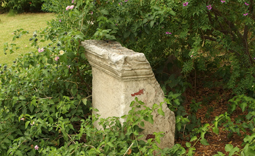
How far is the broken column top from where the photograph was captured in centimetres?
226

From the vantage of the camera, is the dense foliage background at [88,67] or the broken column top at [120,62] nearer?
the broken column top at [120,62]

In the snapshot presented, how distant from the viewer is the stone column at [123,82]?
90.4 inches

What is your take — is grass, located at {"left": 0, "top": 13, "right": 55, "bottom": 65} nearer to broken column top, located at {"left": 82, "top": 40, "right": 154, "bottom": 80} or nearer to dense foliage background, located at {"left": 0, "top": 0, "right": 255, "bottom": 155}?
dense foliage background, located at {"left": 0, "top": 0, "right": 255, "bottom": 155}

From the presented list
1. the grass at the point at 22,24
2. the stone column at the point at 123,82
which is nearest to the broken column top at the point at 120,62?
the stone column at the point at 123,82

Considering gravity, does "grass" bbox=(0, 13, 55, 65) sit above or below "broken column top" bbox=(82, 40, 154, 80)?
below

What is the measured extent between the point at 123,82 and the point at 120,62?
0.65 ft

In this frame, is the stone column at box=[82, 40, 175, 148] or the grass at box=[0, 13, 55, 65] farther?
the grass at box=[0, 13, 55, 65]

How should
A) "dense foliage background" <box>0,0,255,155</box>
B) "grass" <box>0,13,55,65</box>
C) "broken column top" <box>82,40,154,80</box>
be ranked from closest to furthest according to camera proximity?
"broken column top" <box>82,40,154,80</box>
"dense foliage background" <box>0,0,255,155</box>
"grass" <box>0,13,55,65</box>

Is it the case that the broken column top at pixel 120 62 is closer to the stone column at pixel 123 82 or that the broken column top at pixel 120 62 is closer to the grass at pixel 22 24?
the stone column at pixel 123 82

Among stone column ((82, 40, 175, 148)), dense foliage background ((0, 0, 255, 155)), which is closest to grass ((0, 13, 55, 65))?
dense foliage background ((0, 0, 255, 155))

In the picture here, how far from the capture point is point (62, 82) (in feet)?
10.0

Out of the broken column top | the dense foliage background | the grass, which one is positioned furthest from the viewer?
the grass

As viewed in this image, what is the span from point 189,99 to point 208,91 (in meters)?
0.34

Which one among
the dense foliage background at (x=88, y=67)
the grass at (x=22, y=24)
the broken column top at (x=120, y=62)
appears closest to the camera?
the broken column top at (x=120, y=62)
